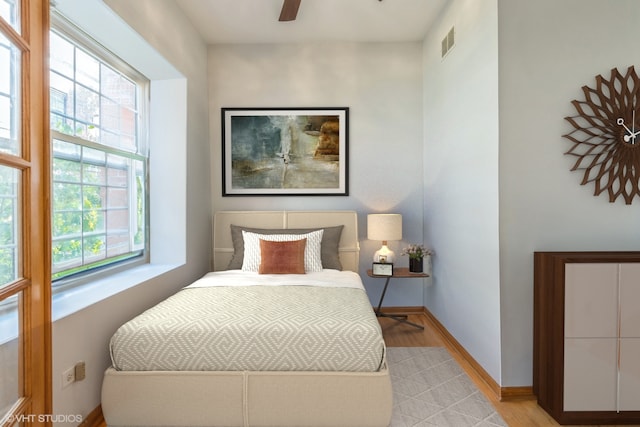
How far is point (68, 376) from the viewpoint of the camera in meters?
1.84

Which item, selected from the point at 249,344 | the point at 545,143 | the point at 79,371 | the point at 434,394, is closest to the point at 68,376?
the point at 79,371

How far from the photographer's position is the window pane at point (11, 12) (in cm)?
136

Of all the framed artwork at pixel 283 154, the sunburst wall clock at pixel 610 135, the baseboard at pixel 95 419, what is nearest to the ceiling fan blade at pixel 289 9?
the framed artwork at pixel 283 154

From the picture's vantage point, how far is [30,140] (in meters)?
1.51

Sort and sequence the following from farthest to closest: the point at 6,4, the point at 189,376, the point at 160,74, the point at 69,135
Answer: the point at 160,74, the point at 69,135, the point at 189,376, the point at 6,4

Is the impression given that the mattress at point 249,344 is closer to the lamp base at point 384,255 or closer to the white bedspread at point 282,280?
the white bedspread at point 282,280

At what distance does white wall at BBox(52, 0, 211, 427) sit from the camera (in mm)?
1881

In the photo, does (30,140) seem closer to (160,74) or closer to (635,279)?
(160,74)

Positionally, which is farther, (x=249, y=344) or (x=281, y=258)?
(x=281, y=258)

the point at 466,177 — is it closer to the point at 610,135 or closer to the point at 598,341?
the point at 610,135

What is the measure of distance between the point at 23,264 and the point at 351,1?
9.56 feet

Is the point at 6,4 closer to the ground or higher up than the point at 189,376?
higher up

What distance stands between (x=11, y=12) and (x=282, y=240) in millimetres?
2317

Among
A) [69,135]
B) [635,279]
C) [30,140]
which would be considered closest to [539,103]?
[635,279]
